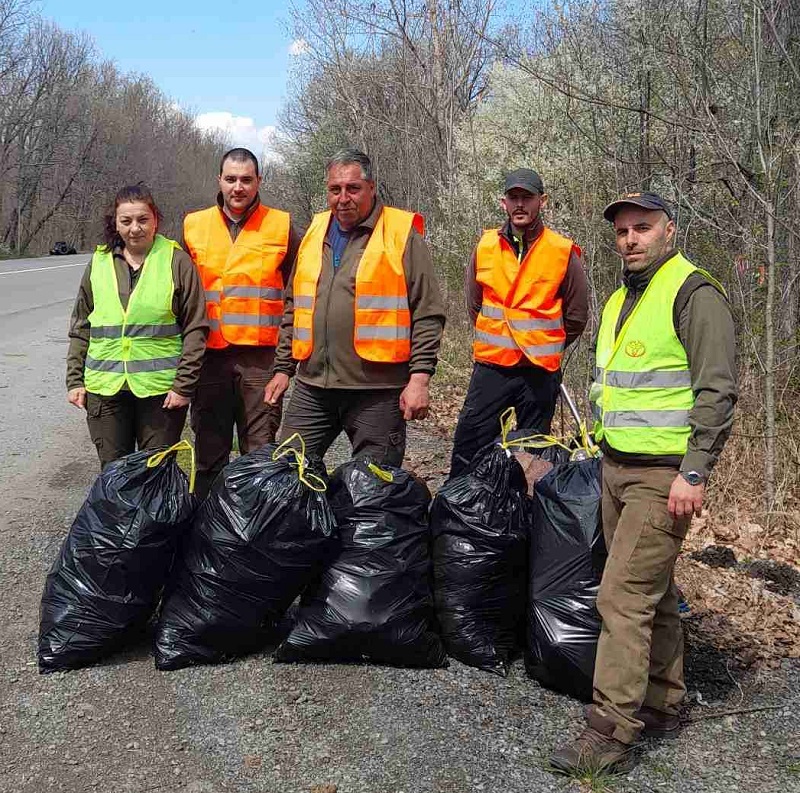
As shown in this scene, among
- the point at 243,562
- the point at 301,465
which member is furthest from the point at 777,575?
the point at 243,562

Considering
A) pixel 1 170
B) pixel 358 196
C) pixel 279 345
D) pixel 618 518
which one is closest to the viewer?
pixel 618 518

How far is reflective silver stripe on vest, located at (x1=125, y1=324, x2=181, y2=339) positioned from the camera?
370 centimetres

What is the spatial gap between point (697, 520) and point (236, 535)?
2987 millimetres

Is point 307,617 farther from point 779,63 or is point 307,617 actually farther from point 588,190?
point 588,190

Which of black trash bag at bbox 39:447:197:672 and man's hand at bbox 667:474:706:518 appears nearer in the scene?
man's hand at bbox 667:474:706:518

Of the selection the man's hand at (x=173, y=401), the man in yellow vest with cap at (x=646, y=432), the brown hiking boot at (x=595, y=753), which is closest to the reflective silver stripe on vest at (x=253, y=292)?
the man's hand at (x=173, y=401)

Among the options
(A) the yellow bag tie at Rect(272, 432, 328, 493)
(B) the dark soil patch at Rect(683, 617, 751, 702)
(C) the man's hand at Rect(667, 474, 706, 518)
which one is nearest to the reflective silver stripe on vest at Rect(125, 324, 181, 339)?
(A) the yellow bag tie at Rect(272, 432, 328, 493)

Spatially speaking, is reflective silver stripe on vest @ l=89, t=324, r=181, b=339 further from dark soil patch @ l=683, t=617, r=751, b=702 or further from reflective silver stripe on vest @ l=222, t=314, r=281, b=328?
dark soil patch @ l=683, t=617, r=751, b=702

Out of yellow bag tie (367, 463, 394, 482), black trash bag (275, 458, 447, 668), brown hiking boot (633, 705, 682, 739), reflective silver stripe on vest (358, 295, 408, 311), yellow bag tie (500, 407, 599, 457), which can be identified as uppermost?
reflective silver stripe on vest (358, 295, 408, 311)

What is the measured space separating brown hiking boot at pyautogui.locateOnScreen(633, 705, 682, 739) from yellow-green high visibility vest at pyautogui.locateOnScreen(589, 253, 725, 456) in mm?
925

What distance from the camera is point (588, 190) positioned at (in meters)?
6.83

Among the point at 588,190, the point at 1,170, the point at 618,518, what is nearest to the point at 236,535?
the point at 618,518

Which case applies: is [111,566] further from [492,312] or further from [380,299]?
[492,312]

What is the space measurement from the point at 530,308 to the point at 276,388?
1.39 metres
